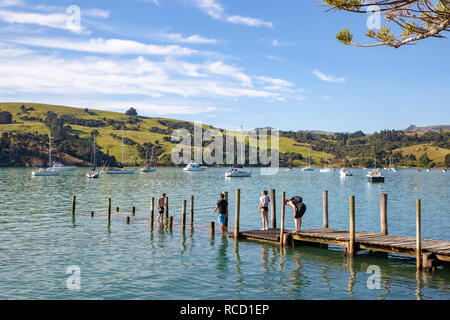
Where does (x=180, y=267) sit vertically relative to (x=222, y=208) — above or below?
below

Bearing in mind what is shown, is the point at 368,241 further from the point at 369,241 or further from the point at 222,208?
the point at 222,208

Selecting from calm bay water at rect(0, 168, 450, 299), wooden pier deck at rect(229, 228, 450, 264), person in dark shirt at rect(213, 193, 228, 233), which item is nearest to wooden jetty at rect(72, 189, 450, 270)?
wooden pier deck at rect(229, 228, 450, 264)

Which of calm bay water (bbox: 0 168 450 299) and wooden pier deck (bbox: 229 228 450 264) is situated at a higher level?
wooden pier deck (bbox: 229 228 450 264)

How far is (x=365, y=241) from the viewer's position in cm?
2158

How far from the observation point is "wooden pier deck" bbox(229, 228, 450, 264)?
1930cm

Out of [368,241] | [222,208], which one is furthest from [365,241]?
[222,208]

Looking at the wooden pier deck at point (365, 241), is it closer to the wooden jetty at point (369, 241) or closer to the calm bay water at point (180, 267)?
the wooden jetty at point (369, 241)

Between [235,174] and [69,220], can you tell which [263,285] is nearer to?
[69,220]

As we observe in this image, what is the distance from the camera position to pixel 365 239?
72.4 ft

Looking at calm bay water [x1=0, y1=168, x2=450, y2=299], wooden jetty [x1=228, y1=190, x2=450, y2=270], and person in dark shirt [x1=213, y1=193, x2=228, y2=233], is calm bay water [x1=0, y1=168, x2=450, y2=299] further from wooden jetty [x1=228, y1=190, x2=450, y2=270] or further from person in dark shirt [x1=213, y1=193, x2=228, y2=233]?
person in dark shirt [x1=213, y1=193, x2=228, y2=233]

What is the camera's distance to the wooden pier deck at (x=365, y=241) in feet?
63.3

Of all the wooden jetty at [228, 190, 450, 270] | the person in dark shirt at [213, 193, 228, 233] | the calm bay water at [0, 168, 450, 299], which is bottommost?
the calm bay water at [0, 168, 450, 299]

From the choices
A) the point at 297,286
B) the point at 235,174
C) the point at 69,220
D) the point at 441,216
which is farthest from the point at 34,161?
the point at 297,286

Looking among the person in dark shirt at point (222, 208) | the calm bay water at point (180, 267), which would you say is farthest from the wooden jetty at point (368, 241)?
the person in dark shirt at point (222, 208)
